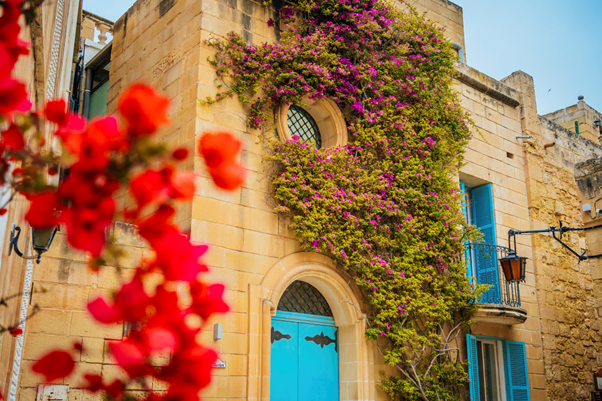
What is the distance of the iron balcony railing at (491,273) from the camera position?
8938mm

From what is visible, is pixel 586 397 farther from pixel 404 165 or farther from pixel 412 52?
pixel 412 52

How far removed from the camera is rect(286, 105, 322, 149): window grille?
8.09m

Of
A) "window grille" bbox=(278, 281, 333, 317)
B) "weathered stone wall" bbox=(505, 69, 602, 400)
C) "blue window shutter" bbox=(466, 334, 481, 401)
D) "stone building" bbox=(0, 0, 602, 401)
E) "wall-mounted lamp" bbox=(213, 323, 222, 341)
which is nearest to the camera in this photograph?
"stone building" bbox=(0, 0, 602, 401)

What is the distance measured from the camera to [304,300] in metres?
7.52

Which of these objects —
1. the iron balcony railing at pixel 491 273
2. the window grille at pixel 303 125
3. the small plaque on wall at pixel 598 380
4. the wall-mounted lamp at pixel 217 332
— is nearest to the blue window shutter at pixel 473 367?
the iron balcony railing at pixel 491 273

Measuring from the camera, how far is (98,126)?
2.91ft

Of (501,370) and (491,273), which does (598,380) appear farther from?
(491,273)

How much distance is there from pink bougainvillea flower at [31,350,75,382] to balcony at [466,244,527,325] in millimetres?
8021

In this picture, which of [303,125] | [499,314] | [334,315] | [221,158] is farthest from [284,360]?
[221,158]

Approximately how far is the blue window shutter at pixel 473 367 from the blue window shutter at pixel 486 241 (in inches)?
31.2

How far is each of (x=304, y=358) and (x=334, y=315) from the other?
0.79 m

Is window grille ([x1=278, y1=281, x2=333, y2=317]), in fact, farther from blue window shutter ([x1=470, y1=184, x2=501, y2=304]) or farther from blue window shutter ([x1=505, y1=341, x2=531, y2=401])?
blue window shutter ([x1=505, y1=341, x2=531, y2=401])

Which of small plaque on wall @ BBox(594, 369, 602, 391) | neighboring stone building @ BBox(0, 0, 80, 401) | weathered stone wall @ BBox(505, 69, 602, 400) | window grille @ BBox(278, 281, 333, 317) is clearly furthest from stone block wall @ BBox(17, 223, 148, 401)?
small plaque on wall @ BBox(594, 369, 602, 391)

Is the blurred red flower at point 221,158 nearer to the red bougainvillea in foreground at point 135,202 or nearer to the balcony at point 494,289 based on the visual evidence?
the red bougainvillea in foreground at point 135,202
